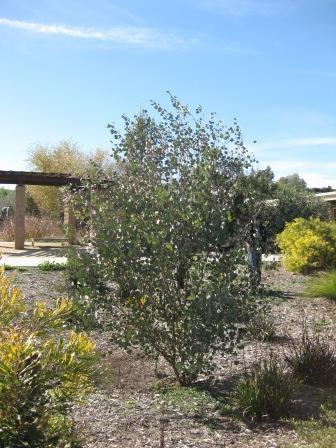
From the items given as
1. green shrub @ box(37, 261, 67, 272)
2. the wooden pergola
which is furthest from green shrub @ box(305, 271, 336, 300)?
the wooden pergola

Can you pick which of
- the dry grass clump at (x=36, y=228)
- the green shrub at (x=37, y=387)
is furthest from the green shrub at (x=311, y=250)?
the dry grass clump at (x=36, y=228)

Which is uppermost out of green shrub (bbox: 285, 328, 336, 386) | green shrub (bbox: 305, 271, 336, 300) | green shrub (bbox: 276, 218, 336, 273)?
green shrub (bbox: 276, 218, 336, 273)

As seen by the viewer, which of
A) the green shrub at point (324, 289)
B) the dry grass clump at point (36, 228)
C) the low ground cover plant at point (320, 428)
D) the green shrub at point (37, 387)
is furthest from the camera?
the dry grass clump at point (36, 228)

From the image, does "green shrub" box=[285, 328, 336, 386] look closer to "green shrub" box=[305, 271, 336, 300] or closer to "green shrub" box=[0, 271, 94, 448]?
"green shrub" box=[0, 271, 94, 448]

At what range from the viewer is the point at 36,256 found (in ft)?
62.0

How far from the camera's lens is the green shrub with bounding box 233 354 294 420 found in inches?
189

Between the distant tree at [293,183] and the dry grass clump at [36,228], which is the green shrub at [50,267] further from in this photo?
the distant tree at [293,183]

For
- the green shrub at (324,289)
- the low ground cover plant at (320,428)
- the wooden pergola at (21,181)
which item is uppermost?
the wooden pergola at (21,181)

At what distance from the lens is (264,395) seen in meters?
4.80

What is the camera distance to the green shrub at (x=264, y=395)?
189 inches

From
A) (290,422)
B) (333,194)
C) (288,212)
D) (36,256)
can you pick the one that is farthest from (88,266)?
(333,194)

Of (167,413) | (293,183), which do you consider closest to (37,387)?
(167,413)

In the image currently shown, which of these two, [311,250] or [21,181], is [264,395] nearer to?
[311,250]

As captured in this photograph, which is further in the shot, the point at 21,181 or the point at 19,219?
the point at 21,181
